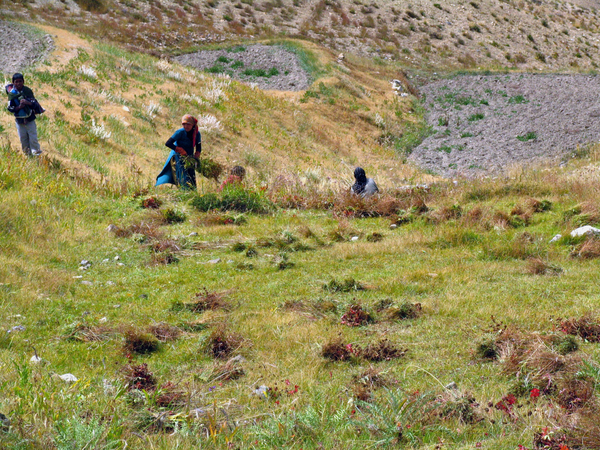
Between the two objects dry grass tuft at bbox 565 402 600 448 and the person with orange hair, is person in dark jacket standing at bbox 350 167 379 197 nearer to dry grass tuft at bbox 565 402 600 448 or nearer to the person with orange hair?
the person with orange hair

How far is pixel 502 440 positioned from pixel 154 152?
1472 cm

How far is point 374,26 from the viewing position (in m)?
48.3

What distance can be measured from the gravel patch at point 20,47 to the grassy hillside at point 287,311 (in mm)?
7878

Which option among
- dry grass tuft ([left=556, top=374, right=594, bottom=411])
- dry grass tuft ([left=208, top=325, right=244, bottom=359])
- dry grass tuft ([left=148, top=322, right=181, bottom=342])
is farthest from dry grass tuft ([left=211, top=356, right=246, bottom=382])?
dry grass tuft ([left=556, top=374, right=594, bottom=411])

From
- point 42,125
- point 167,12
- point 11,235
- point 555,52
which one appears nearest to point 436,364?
point 11,235

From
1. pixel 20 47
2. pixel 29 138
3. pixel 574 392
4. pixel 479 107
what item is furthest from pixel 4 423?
pixel 479 107

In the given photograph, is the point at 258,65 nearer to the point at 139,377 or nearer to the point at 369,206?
the point at 369,206

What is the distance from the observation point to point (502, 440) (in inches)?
132

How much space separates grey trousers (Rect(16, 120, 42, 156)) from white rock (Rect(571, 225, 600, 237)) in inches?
422

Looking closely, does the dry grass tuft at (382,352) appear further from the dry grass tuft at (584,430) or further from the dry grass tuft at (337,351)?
the dry grass tuft at (584,430)

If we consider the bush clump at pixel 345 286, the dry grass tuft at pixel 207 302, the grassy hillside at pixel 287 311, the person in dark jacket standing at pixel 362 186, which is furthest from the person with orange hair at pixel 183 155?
the bush clump at pixel 345 286

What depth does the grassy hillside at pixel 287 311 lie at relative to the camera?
3.57m

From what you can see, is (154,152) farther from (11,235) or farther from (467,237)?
(467,237)

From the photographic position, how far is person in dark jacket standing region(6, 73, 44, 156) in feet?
37.1
